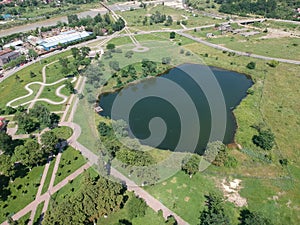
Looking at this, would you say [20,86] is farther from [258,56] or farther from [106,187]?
[258,56]

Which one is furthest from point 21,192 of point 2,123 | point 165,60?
point 165,60

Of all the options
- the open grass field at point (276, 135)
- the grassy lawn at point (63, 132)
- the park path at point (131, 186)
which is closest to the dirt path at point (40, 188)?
the park path at point (131, 186)

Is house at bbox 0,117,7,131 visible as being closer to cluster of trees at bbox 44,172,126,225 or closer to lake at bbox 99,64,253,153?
lake at bbox 99,64,253,153

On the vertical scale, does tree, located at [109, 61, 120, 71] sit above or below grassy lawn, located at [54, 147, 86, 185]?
above

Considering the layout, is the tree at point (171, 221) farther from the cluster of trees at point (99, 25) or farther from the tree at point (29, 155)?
the cluster of trees at point (99, 25)

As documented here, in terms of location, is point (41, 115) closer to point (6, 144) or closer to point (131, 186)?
point (6, 144)

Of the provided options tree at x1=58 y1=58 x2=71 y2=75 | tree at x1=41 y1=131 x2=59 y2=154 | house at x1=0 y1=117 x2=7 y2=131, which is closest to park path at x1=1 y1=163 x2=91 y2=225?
tree at x1=41 y1=131 x2=59 y2=154
